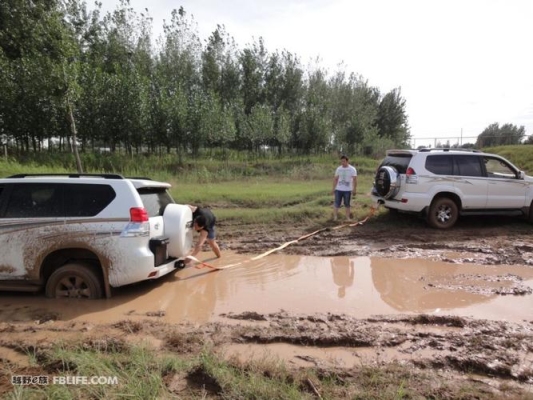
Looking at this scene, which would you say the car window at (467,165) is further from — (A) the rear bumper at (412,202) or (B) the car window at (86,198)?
(B) the car window at (86,198)

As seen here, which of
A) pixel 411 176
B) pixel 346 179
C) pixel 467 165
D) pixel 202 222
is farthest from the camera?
pixel 346 179

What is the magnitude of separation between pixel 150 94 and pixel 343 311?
90.3 ft

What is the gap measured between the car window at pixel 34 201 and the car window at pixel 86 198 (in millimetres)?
151

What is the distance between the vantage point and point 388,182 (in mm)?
9727

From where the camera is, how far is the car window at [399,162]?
9.71 meters

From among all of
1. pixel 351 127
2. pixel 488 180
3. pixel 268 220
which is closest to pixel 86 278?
pixel 268 220

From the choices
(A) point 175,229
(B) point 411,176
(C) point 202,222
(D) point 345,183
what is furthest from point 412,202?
(A) point 175,229

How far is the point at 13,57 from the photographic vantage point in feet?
81.5

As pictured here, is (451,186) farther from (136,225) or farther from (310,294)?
(136,225)

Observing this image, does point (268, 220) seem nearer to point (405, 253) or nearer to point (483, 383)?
point (405, 253)

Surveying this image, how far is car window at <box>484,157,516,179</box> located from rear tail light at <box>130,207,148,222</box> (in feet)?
29.1

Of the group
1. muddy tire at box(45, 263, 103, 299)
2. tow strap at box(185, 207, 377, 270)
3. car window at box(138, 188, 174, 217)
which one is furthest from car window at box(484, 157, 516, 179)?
muddy tire at box(45, 263, 103, 299)

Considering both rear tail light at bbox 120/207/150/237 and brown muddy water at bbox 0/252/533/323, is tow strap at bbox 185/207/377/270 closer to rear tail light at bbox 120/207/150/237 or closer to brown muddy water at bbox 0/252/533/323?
brown muddy water at bbox 0/252/533/323

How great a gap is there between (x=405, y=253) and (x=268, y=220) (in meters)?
3.92
